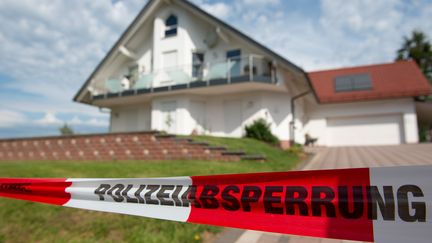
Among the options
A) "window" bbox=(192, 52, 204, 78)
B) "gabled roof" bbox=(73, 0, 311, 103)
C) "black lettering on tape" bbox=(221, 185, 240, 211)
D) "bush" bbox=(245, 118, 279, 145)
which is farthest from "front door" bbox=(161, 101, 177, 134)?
"black lettering on tape" bbox=(221, 185, 240, 211)

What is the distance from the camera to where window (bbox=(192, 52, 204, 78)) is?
1681 centimetres

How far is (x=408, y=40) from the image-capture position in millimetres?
36656

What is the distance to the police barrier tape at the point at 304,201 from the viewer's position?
174 centimetres

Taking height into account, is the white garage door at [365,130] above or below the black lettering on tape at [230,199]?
above

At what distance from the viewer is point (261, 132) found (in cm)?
1443

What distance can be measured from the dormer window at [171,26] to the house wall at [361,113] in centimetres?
1258

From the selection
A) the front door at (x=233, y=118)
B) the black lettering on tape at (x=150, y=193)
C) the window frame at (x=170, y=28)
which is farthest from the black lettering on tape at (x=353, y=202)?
the window frame at (x=170, y=28)

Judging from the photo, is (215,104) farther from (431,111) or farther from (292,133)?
(431,111)

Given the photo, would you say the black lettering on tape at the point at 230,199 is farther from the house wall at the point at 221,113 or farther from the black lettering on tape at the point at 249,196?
the house wall at the point at 221,113

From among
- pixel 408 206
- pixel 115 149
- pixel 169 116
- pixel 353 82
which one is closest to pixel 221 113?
pixel 169 116

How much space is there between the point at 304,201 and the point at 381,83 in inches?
937

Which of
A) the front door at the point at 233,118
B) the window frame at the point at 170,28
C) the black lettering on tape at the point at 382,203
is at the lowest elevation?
the black lettering on tape at the point at 382,203

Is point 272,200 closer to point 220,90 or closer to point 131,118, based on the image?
point 220,90

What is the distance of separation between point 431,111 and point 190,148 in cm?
2251
